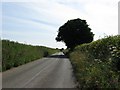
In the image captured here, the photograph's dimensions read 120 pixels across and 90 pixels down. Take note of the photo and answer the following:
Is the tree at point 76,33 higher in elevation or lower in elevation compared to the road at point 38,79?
higher

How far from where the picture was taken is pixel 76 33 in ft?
282

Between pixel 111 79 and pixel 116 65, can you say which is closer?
pixel 111 79

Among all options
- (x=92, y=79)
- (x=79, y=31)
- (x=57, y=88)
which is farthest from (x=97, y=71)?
(x=79, y=31)

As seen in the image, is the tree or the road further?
the tree

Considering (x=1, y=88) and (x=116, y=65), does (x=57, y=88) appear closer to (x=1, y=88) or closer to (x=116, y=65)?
(x=1, y=88)

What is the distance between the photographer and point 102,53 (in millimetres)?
21031

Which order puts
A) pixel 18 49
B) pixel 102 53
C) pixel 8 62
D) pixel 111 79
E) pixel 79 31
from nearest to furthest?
pixel 111 79
pixel 102 53
pixel 8 62
pixel 18 49
pixel 79 31

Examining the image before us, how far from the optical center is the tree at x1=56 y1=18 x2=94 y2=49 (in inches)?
3406

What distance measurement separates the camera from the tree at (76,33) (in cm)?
8650

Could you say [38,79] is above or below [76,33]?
below

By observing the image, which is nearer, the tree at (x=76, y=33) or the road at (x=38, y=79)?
the road at (x=38, y=79)

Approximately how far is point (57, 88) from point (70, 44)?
231 feet

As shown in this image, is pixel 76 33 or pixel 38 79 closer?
pixel 38 79

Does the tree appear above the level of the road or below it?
above
